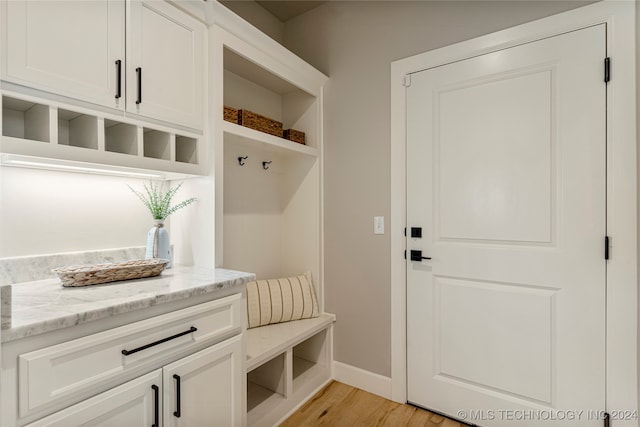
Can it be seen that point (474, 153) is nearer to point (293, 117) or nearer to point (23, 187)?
point (293, 117)

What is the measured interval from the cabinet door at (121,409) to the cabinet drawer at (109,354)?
31 millimetres

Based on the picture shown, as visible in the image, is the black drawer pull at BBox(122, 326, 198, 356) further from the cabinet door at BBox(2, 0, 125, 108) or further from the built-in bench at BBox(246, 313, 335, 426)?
the cabinet door at BBox(2, 0, 125, 108)

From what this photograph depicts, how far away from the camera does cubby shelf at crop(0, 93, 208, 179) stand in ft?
3.59

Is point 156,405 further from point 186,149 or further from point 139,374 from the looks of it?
point 186,149

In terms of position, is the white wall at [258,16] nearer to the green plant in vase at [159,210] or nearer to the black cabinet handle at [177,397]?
the green plant in vase at [159,210]

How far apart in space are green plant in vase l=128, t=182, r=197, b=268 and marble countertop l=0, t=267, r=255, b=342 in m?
0.13

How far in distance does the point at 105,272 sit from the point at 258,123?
1.16 meters

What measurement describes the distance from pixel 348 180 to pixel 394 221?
450 millimetres

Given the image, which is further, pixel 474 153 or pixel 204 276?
pixel 474 153

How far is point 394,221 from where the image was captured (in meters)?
2.04

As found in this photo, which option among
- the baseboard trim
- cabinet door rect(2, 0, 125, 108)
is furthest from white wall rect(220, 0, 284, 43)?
the baseboard trim

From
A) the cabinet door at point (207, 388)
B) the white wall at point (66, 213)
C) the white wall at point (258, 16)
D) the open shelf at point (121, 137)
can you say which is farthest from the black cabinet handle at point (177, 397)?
the white wall at point (258, 16)

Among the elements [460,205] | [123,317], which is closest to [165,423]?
[123,317]

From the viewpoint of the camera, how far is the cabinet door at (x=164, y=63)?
1313mm
